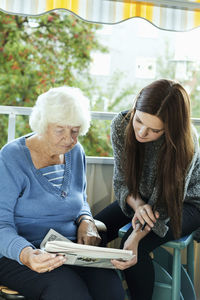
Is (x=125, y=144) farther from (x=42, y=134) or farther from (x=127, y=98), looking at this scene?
(x=127, y=98)

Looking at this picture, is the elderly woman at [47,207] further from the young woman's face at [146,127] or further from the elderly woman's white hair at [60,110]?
the young woman's face at [146,127]

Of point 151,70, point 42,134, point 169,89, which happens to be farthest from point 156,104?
point 151,70

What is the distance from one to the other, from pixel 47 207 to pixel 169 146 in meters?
0.66

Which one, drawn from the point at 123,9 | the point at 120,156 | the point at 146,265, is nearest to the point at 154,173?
the point at 120,156

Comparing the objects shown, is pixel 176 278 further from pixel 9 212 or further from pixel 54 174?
pixel 9 212

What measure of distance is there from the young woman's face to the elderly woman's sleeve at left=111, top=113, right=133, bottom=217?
0.14 m

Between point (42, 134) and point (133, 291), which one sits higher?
point (42, 134)

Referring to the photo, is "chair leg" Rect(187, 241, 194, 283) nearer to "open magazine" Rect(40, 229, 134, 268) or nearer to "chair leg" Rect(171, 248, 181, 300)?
"chair leg" Rect(171, 248, 181, 300)

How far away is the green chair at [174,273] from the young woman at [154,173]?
0.05 meters

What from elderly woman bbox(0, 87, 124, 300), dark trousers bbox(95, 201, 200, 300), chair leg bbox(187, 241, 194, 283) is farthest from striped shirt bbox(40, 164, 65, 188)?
chair leg bbox(187, 241, 194, 283)

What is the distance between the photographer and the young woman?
217 centimetres

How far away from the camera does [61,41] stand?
246 inches

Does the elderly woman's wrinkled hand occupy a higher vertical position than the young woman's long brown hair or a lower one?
lower

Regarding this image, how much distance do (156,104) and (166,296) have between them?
0.98 m
